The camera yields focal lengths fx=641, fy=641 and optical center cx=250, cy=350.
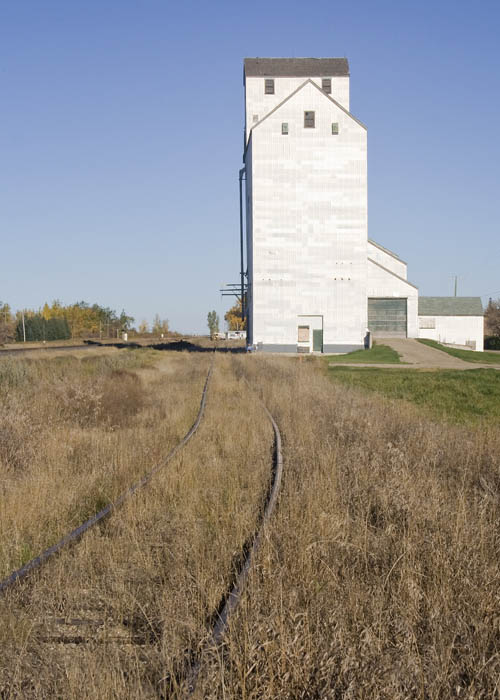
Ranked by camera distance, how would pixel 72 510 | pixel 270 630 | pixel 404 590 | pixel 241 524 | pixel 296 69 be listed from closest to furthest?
pixel 270 630 < pixel 404 590 < pixel 241 524 < pixel 72 510 < pixel 296 69

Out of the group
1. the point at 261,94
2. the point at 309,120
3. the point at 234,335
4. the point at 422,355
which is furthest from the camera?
the point at 234,335

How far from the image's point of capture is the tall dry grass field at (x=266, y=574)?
10.5ft

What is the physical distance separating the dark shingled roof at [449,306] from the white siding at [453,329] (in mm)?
445

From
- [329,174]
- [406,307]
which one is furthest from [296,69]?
[406,307]

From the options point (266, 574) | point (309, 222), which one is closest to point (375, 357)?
point (309, 222)

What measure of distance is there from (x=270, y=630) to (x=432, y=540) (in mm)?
1990

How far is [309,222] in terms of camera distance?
48500mm

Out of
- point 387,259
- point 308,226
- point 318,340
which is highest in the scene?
point 308,226

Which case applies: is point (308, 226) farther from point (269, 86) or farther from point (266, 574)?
point (266, 574)

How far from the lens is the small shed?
66.1m

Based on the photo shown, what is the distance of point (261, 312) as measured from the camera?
49812 millimetres

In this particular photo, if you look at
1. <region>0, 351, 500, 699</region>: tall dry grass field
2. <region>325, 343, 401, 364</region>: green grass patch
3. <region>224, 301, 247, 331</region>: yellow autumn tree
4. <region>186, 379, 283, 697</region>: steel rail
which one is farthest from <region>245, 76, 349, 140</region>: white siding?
<region>224, 301, 247, 331</region>: yellow autumn tree

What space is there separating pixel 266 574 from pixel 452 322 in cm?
6569

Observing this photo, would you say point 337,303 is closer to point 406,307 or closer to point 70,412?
point 406,307
